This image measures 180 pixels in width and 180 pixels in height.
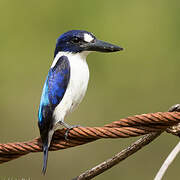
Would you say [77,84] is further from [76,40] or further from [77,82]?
[76,40]

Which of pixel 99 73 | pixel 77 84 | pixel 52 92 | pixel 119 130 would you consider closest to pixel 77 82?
pixel 77 84

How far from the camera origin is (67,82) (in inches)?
180

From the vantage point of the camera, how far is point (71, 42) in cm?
488

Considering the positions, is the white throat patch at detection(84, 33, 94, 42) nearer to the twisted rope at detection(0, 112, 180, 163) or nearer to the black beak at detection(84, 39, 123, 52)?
the black beak at detection(84, 39, 123, 52)

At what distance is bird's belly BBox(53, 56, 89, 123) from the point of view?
451 centimetres

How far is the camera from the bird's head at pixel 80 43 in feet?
15.6

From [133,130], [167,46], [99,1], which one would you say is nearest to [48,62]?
[99,1]

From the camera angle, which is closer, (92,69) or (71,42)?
(71,42)

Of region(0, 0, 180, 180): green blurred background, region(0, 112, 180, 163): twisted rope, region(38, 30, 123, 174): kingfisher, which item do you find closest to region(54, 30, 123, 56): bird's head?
region(38, 30, 123, 174): kingfisher

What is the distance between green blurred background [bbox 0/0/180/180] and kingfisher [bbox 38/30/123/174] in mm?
2316

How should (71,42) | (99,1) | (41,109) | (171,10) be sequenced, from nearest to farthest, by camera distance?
(41,109) < (71,42) < (171,10) < (99,1)

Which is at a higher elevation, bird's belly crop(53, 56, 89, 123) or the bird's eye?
the bird's eye

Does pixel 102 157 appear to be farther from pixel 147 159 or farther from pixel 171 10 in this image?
pixel 171 10

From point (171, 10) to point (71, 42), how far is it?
2.90 metres
